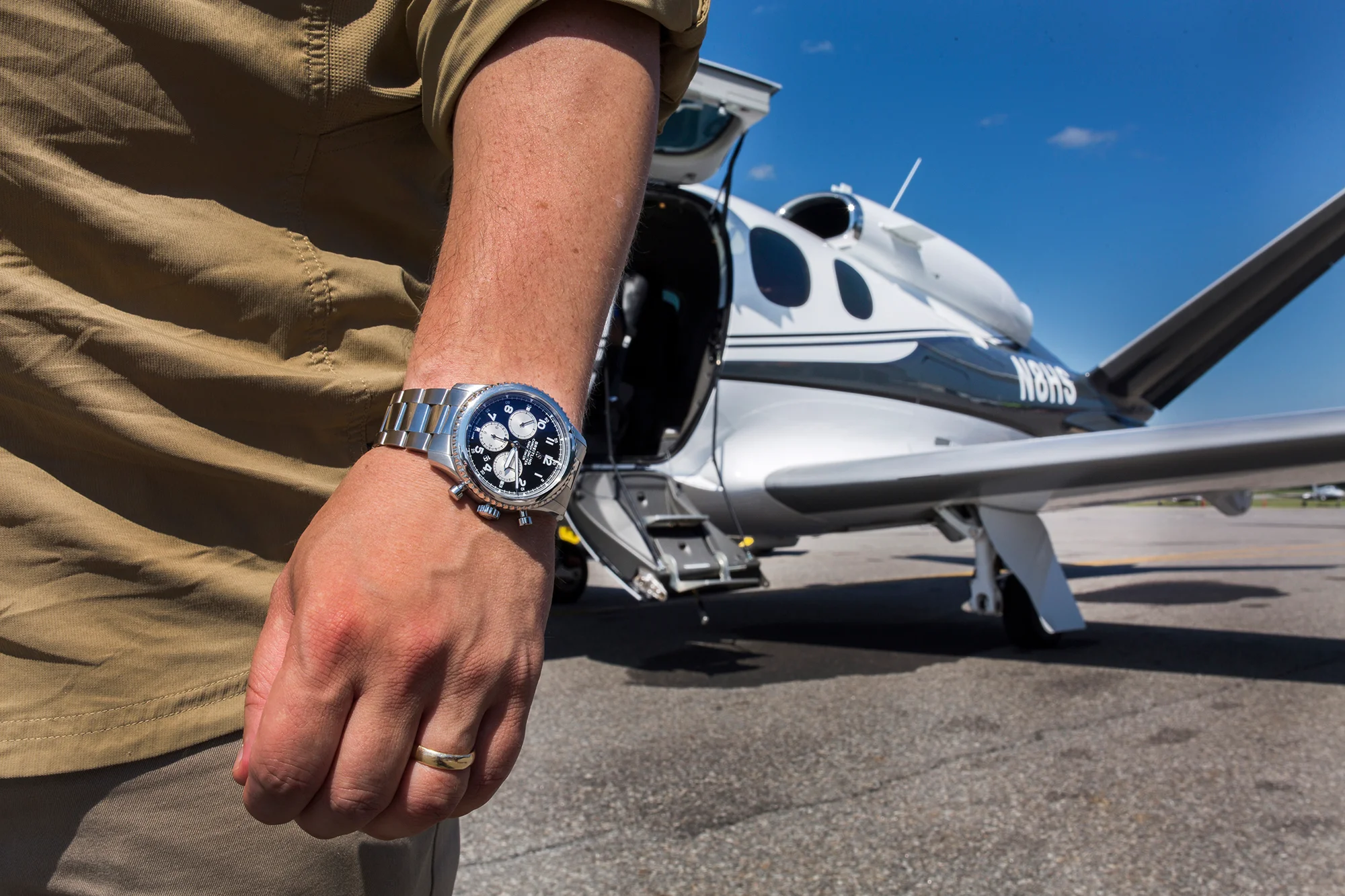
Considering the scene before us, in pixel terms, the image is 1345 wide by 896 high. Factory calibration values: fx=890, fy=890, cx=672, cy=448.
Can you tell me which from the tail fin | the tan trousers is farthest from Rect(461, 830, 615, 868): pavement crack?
the tail fin

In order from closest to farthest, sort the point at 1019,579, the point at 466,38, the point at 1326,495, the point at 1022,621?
the point at 466,38, the point at 1019,579, the point at 1022,621, the point at 1326,495

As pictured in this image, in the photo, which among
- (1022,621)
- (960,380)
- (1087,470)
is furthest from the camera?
(960,380)

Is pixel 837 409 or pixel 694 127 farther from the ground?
pixel 694 127

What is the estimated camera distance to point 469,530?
0.56 meters

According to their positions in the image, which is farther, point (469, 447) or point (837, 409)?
point (837, 409)

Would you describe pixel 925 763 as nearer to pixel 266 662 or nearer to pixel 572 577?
pixel 266 662

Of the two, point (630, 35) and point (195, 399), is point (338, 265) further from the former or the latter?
point (630, 35)

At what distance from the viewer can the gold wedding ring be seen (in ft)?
1.75

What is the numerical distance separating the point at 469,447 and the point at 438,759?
190 millimetres

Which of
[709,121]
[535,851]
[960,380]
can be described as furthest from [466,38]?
[960,380]

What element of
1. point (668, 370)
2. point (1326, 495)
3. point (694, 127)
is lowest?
point (1326, 495)

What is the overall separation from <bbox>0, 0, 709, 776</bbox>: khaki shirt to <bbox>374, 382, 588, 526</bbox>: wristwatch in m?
0.13

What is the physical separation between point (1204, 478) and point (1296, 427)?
48cm

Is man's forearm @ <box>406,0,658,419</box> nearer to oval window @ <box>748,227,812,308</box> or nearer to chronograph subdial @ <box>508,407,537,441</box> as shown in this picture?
chronograph subdial @ <box>508,407,537,441</box>
